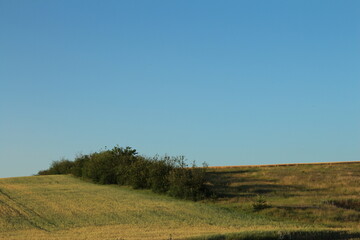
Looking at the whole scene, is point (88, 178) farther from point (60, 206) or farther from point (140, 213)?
point (140, 213)

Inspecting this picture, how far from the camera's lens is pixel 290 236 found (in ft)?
67.1

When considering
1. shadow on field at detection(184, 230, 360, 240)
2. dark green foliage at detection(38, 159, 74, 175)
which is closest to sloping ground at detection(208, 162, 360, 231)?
shadow on field at detection(184, 230, 360, 240)

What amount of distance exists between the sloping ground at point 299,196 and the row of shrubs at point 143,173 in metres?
2.29

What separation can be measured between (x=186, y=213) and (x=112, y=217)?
4.15m

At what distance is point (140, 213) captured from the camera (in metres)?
27.4

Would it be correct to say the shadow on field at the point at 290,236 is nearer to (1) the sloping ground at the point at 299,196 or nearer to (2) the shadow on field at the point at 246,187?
(1) the sloping ground at the point at 299,196

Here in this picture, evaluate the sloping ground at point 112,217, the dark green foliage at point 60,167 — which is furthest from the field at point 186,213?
the dark green foliage at point 60,167

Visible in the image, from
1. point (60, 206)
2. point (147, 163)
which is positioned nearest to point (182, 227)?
point (60, 206)

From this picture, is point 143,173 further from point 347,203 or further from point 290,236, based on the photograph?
point 290,236

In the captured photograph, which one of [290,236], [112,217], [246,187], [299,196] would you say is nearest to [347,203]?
[299,196]

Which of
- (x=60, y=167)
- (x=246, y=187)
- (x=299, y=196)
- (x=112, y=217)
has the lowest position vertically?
(x=112, y=217)

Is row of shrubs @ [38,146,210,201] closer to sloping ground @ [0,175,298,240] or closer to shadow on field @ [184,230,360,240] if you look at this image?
sloping ground @ [0,175,298,240]

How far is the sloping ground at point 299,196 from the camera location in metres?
27.2

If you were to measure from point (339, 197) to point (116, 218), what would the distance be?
51.6 feet
